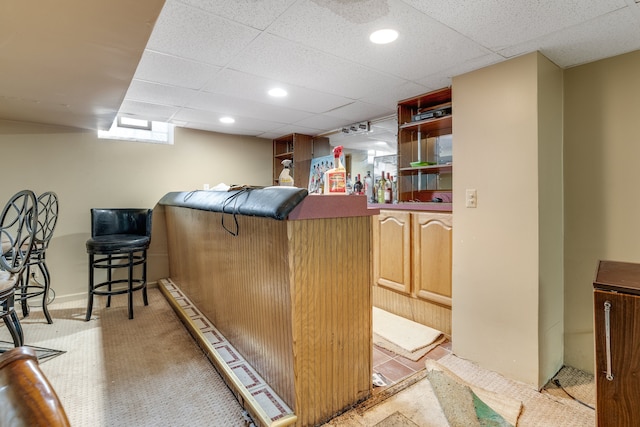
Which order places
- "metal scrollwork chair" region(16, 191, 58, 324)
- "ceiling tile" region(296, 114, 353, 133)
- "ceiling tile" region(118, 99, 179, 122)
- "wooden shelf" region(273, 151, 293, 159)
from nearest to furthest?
"metal scrollwork chair" region(16, 191, 58, 324) → "ceiling tile" region(118, 99, 179, 122) → "ceiling tile" region(296, 114, 353, 133) → "wooden shelf" region(273, 151, 293, 159)

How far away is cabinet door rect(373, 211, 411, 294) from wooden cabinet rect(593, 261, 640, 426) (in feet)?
5.27

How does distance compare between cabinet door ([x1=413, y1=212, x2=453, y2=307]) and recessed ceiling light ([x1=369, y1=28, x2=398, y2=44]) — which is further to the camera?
cabinet door ([x1=413, y1=212, x2=453, y2=307])

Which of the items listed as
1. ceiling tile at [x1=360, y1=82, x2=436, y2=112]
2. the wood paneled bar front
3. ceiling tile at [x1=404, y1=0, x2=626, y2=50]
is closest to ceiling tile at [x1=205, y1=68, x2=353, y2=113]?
ceiling tile at [x1=360, y1=82, x2=436, y2=112]

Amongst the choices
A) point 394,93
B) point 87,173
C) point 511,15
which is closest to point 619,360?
point 511,15

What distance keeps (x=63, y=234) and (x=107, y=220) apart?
51 centimetres

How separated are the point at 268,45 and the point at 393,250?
6.16ft

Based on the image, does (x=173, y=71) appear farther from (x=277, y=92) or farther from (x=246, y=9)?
(x=246, y=9)

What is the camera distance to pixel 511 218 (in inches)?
75.9

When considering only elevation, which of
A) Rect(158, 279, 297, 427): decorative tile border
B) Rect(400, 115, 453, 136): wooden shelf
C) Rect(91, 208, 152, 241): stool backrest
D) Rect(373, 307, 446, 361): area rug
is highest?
Rect(400, 115, 453, 136): wooden shelf

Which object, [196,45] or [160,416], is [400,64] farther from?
[160,416]

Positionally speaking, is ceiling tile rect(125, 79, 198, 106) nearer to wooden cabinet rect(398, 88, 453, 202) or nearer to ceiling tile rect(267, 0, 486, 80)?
ceiling tile rect(267, 0, 486, 80)

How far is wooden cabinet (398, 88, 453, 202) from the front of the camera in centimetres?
275

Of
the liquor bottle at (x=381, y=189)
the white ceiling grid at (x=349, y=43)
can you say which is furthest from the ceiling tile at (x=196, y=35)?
the liquor bottle at (x=381, y=189)

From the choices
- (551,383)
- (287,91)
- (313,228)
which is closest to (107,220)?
(287,91)
